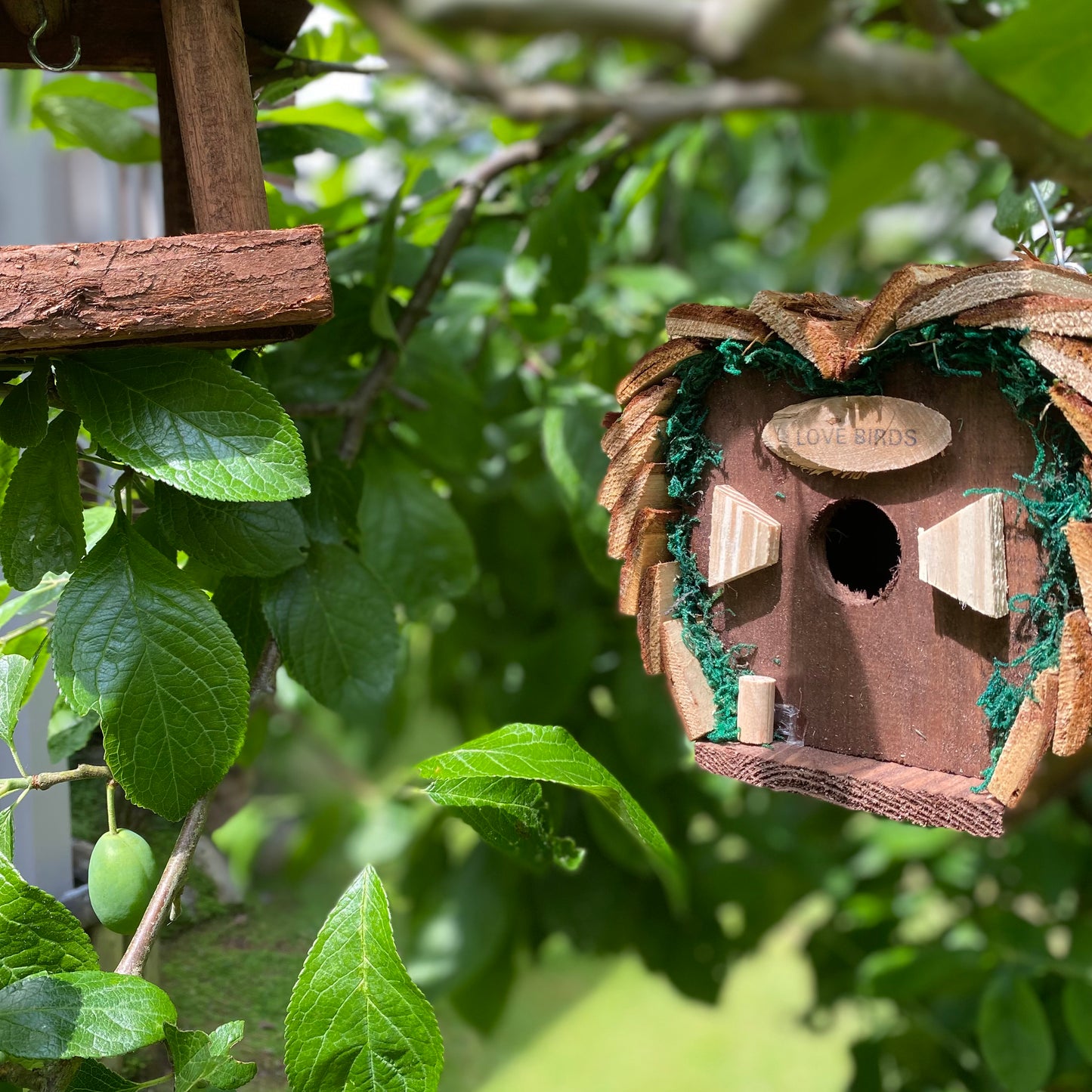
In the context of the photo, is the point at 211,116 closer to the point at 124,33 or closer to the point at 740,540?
the point at 124,33

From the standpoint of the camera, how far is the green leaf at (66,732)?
21.3 inches

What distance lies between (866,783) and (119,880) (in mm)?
308

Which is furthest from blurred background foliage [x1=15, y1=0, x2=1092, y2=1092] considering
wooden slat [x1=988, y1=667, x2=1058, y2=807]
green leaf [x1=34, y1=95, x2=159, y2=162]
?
wooden slat [x1=988, y1=667, x2=1058, y2=807]

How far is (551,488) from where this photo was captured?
0.95 m

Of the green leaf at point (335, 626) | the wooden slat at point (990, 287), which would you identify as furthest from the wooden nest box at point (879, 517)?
the green leaf at point (335, 626)

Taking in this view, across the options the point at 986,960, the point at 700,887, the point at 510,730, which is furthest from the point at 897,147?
the point at 700,887

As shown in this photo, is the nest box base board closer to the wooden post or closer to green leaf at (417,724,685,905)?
green leaf at (417,724,685,905)

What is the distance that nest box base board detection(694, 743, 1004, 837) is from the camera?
43 cm

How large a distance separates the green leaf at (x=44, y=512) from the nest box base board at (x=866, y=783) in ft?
0.99

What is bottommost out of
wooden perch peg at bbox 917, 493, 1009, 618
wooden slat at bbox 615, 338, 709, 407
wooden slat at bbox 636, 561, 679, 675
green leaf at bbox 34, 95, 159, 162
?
wooden slat at bbox 636, 561, 679, 675

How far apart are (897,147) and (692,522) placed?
1.15ft

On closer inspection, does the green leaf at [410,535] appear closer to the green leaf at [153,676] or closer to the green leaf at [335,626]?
the green leaf at [335,626]

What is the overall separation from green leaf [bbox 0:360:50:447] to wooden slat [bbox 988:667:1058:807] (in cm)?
41

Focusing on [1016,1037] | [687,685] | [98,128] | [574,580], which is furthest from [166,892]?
[574,580]
